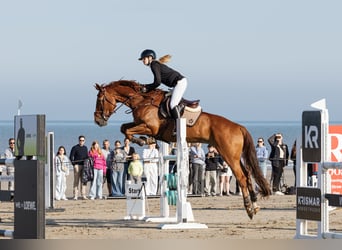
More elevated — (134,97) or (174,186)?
(134,97)

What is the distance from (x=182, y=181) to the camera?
18.8m

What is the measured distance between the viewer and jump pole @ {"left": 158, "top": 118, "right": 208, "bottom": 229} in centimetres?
1859

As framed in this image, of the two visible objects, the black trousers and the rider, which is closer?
the rider

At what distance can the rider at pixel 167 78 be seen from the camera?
1897 cm

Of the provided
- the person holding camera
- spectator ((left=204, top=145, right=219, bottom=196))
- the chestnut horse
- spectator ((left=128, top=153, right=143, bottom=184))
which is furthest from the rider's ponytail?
the person holding camera

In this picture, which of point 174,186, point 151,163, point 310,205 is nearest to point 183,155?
point 174,186

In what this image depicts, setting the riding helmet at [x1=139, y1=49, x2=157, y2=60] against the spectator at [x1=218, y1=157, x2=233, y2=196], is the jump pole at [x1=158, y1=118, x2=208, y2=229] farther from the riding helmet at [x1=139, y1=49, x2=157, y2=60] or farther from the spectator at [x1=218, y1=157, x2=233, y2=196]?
the spectator at [x1=218, y1=157, x2=233, y2=196]

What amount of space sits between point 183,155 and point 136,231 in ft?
4.96

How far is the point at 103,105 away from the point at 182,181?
8.51 ft

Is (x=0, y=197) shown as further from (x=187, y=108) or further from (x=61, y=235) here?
(x=187, y=108)

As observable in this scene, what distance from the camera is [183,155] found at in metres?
18.7

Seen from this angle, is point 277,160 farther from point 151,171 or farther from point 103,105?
point 103,105

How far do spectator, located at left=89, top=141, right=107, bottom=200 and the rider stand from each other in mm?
8523

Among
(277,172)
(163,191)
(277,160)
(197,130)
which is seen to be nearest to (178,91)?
(197,130)
